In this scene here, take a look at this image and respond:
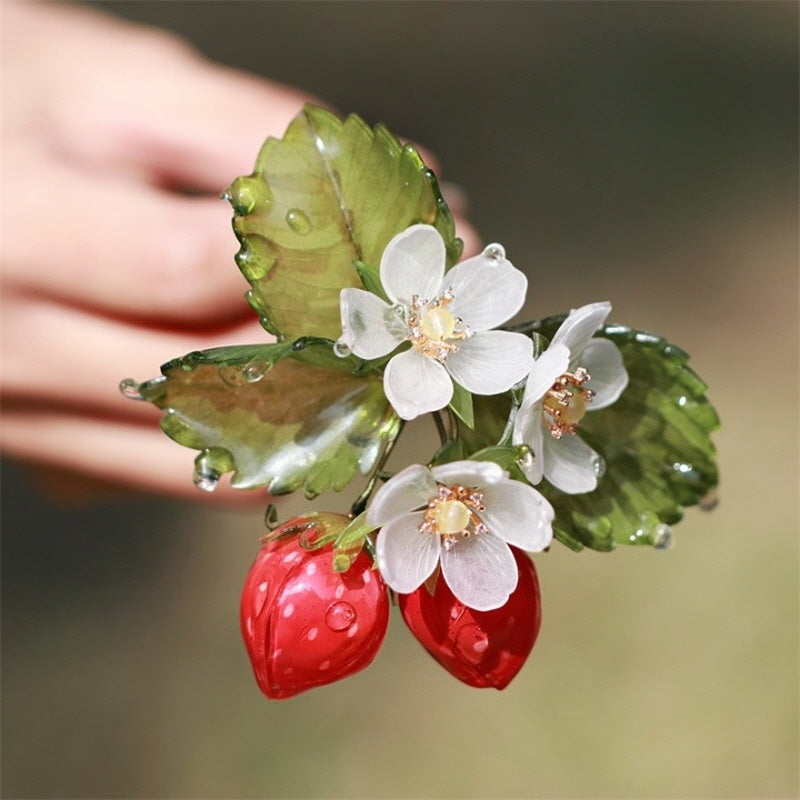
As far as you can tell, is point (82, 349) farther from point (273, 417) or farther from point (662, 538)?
point (662, 538)

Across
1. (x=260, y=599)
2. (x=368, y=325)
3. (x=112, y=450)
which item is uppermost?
(x=368, y=325)

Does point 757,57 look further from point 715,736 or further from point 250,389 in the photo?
point 250,389

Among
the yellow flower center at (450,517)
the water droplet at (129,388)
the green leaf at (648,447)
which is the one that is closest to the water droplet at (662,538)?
the green leaf at (648,447)

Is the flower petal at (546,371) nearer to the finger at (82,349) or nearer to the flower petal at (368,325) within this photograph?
the flower petal at (368,325)

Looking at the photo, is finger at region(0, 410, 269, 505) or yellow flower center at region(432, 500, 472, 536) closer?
yellow flower center at region(432, 500, 472, 536)

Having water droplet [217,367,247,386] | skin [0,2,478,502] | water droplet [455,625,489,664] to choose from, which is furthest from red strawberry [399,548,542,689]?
skin [0,2,478,502]

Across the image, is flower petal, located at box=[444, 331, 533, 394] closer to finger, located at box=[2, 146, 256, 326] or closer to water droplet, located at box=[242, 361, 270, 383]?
water droplet, located at box=[242, 361, 270, 383]

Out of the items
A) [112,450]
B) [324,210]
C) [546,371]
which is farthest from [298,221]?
[112,450]
